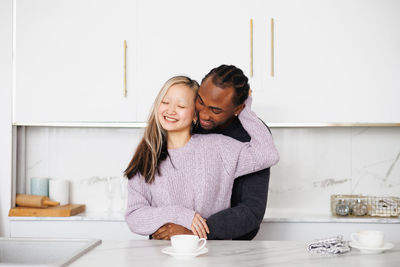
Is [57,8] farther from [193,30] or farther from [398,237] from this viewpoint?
[398,237]

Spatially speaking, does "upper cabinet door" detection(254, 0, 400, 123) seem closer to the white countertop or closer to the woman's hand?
the white countertop

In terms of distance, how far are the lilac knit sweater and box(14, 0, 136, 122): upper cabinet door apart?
2.62 ft

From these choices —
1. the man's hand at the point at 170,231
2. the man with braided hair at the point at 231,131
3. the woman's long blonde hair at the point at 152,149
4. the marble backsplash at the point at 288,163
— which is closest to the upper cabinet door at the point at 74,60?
the marble backsplash at the point at 288,163

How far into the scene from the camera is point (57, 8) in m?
2.42

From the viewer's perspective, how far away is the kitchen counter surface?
1.10m

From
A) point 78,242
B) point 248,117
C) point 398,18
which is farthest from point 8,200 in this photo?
point 398,18

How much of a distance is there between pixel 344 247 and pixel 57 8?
6.56 ft

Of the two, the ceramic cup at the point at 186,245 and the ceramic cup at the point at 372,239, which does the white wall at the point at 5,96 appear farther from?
the ceramic cup at the point at 372,239

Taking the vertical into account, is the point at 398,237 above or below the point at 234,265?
below

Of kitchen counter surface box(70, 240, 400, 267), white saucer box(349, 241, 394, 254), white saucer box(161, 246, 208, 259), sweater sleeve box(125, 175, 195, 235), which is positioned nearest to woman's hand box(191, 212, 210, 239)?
sweater sleeve box(125, 175, 195, 235)

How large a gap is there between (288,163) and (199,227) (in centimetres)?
122

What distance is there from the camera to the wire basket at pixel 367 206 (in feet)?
7.61

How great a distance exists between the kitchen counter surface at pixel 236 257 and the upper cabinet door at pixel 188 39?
4.00 feet

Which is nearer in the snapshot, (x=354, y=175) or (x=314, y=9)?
(x=314, y=9)
